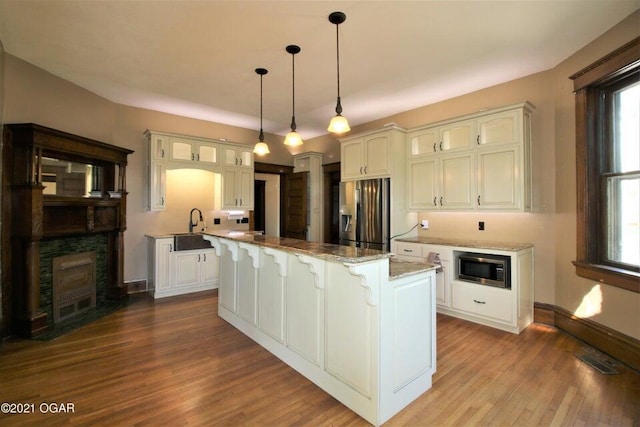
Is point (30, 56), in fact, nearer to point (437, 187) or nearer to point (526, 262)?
point (437, 187)

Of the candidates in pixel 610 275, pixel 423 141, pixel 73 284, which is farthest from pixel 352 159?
pixel 73 284

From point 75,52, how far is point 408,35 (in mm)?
3327

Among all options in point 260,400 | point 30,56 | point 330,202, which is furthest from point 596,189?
point 30,56

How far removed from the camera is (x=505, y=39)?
2.77 metres

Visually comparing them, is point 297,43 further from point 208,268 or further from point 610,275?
point 208,268

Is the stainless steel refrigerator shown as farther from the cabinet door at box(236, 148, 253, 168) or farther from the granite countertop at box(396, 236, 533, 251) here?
the cabinet door at box(236, 148, 253, 168)

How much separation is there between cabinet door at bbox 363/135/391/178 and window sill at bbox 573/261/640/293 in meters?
2.38

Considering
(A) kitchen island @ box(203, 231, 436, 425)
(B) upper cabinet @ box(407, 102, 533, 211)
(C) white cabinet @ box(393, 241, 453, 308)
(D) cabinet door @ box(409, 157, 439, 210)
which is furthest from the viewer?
(D) cabinet door @ box(409, 157, 439, 210)

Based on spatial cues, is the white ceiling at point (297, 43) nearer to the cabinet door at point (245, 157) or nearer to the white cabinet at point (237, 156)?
the white cabinet at point (237, 156)

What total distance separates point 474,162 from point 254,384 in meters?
3.41

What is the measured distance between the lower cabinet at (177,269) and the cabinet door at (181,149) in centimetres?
134

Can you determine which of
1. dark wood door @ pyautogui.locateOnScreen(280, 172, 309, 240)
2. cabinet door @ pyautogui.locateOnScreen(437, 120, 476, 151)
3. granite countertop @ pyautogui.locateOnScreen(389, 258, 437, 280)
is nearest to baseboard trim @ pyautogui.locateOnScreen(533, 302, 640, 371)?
granite countertop @ pyautogui.locateOnScreen(389, 258, 437, 280)

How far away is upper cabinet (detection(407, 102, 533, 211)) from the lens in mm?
3342

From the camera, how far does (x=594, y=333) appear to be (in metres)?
2.83
